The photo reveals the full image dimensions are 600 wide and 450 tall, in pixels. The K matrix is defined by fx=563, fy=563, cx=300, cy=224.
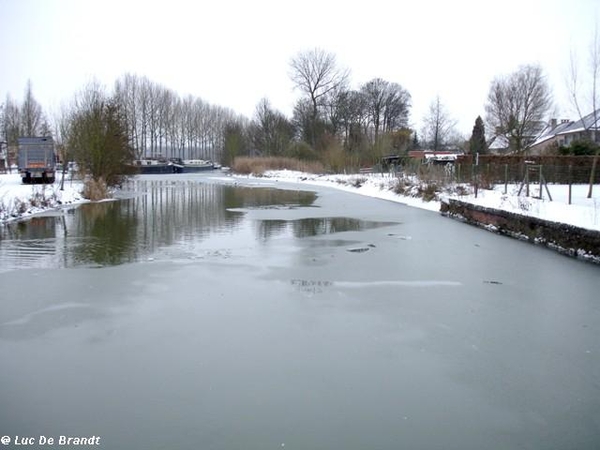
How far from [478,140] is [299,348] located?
62.8m

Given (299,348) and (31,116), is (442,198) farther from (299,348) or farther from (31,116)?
(31,116)

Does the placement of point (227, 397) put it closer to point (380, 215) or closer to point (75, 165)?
point (380, 215)

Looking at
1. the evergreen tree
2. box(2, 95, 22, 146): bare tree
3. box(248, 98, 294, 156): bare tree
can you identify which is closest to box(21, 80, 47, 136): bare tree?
box(2, 95, 22, 146): bare tree

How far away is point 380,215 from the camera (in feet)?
68.6

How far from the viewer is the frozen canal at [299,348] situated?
167 inches

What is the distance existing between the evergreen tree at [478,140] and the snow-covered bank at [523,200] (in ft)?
62.3

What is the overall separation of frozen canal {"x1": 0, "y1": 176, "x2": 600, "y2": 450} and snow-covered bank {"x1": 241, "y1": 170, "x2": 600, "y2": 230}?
2602 mm

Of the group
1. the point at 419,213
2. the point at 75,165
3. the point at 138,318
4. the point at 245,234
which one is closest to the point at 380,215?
the point at 419,213

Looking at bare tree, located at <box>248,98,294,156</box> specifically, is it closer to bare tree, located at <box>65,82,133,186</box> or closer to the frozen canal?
bare tree, located at <box>65,82,133,186</box>

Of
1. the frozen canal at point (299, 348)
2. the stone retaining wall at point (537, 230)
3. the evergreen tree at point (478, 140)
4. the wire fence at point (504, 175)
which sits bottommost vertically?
the frozen canal at point (299, 348)

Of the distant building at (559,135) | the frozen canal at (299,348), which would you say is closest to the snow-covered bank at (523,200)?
the frozen canal at (299,348)

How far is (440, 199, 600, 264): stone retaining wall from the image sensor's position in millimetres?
11758

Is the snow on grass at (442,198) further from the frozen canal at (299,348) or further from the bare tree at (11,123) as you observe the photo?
the bare tree at (11,123)

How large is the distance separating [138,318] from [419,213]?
1667cm
